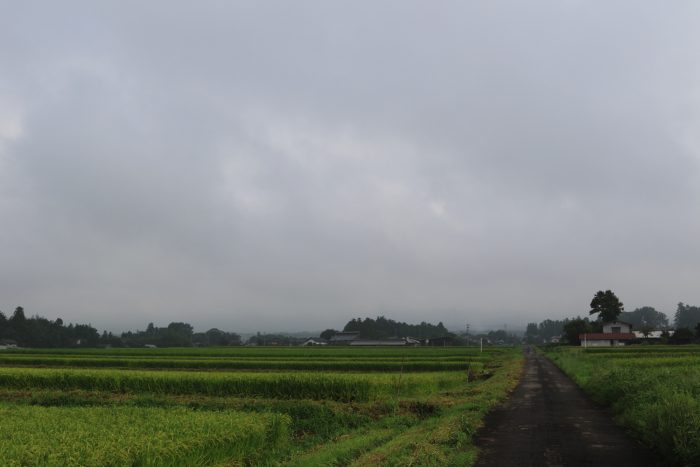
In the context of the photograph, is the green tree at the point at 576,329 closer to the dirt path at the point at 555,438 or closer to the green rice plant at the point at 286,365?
the green rice plant at the point at 286,365

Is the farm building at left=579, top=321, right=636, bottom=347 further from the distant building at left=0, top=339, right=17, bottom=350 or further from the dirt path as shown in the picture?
the distant building at left=0, top=339, right=17, bottom=350

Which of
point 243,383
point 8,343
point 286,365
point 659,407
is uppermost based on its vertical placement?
point 659,407

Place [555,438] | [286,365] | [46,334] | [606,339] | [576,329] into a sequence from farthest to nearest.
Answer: [46,334] < [576,329] < [606,339] < [286,365] < [555,438]

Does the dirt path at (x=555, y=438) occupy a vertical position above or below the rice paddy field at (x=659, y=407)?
below

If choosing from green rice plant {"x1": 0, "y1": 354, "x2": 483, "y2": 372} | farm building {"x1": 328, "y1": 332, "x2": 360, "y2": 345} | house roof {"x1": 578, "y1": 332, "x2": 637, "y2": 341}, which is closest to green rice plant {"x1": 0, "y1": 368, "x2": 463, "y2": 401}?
green rice plant {"x1": 0, "y1": 354, "x2": 483, "y2": 372}

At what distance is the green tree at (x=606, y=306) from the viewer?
398ft

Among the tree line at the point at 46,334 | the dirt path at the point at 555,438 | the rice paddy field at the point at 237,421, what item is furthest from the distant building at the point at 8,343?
the dirt path at the point at 555,438

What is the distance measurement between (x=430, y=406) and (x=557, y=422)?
16.5ft

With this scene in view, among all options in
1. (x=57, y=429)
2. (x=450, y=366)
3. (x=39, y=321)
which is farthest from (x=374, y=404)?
(x=39, y=321)

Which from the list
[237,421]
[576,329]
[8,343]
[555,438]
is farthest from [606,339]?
[8,343]

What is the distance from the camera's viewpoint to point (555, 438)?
1316 centimetres

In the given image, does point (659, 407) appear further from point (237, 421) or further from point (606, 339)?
point (606, 339)

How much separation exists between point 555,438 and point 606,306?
411 feet

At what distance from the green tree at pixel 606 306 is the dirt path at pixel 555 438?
11566 cm
